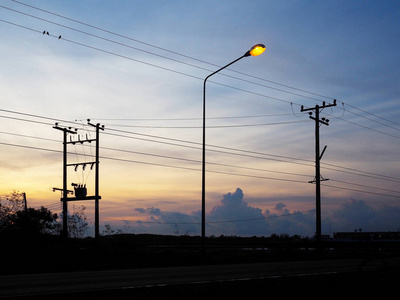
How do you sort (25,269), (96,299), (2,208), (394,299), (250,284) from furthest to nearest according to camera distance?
(2,208) → (25,269) → (250,284) → (394,299) → (96,299)

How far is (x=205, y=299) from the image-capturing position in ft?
38.7

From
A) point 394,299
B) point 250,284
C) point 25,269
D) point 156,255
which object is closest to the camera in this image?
point 394,299

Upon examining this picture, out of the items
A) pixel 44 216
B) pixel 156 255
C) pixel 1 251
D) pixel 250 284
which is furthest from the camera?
pixel 44 216

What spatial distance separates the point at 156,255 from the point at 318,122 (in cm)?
2268

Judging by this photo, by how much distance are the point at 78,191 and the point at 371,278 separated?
4184cm

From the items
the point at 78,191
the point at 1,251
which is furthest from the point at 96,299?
the point at 78,191

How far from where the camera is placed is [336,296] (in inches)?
500

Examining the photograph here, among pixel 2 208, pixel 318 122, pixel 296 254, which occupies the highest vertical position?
pixel 318 122

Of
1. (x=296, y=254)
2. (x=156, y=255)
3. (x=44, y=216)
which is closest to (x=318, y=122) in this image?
(x=296, y=254)

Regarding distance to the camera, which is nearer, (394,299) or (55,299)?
(55,299)

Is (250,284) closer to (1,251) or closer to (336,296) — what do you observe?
(336,296)

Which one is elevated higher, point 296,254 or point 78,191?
point 78,191

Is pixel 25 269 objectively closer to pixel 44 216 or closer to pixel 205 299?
pixel 205 299

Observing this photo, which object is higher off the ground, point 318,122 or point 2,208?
point 318,122
